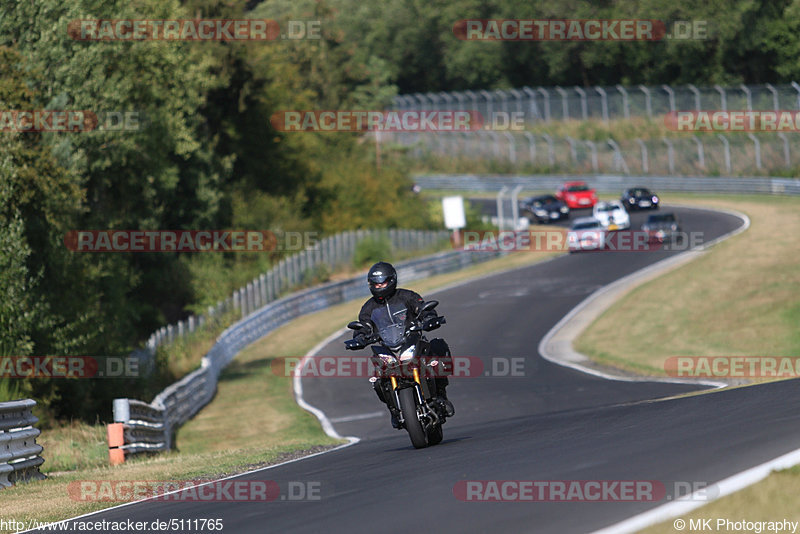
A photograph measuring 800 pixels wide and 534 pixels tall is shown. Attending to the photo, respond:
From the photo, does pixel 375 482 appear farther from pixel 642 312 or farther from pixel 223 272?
pixel 223 272

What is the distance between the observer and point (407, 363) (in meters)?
11.2

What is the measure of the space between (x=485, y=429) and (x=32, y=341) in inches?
388

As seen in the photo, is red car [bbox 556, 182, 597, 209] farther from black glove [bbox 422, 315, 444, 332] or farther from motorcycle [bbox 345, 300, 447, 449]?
black glove [bbox 422, 315, 444, 332]

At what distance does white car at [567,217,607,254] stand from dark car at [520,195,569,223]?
43.4ft

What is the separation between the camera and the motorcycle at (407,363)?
36.7ft

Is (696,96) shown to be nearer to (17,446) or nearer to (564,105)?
(564,105)

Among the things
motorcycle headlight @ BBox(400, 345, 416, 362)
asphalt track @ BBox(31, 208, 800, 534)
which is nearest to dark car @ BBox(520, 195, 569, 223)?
asphalt track @ BBox(31, 208, 800, 534)

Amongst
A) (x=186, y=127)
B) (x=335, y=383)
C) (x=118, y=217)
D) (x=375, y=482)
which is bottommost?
(x=335, y=383)

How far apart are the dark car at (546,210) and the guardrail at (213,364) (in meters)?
10.8

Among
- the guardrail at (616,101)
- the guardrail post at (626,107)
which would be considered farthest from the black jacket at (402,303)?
the guardrail post at (626,107)

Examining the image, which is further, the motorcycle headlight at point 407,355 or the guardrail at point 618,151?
the guardrail at point 618,151

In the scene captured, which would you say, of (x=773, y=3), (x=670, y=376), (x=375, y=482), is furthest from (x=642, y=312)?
(x=773, y=3)

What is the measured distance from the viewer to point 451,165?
90875 mm

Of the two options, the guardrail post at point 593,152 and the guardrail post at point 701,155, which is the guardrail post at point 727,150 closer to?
the guardrail post at point 701,155
